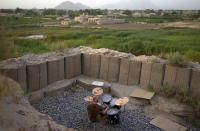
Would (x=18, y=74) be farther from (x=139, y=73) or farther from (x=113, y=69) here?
(x=139, y=73)

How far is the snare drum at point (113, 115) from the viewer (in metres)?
5.48

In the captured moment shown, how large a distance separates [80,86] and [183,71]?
167 inches

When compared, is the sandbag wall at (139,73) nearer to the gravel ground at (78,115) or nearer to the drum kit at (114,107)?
the gravel ground at (78,115)

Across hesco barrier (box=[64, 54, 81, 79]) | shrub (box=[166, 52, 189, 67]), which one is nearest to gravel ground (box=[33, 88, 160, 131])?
hesco barrier (box=[64, 54, 81, 79])

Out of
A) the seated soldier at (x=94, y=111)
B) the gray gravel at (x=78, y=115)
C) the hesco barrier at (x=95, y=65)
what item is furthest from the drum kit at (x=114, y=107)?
the hesco barrier at (x=95, y=65)

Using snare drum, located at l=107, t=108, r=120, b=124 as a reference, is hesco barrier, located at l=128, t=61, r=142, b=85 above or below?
above

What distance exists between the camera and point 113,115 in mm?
5527

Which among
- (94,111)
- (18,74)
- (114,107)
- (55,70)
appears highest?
(18,74)

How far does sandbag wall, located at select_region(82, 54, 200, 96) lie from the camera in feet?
22.2

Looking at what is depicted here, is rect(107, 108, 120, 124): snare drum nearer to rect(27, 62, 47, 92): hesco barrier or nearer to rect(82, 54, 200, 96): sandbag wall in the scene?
rect(82, 54, 200, 96): sandbag wall

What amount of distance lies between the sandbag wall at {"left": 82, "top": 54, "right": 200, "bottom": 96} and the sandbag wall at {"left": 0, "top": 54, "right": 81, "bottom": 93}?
70 cm

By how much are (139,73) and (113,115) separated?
280cm

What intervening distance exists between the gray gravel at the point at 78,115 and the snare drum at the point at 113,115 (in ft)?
0.53

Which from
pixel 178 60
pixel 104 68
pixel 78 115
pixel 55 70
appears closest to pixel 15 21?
pixel 55 70
